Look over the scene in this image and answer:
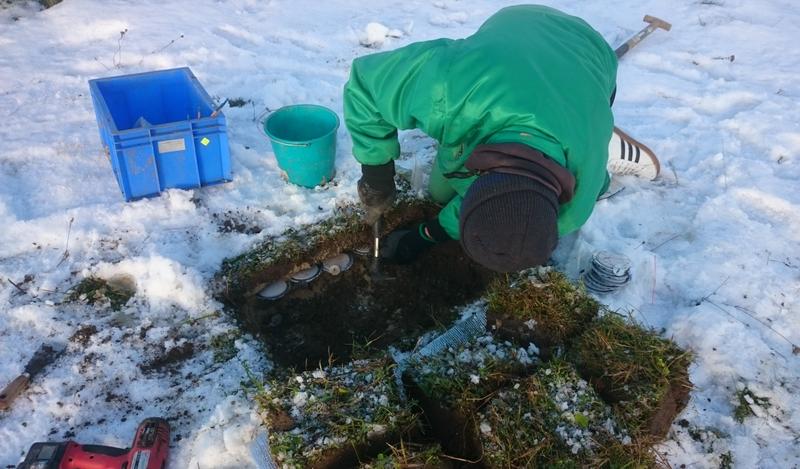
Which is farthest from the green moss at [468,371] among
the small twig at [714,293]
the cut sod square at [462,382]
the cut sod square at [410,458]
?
the small twig at [714,293]

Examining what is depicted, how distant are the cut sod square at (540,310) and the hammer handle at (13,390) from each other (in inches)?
79.3

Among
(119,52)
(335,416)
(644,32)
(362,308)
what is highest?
(644,32)

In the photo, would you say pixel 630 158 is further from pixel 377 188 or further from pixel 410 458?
pixel 410 458

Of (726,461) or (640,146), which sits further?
(640,146)

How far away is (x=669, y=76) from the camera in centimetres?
455

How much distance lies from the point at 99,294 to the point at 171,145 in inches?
34.4

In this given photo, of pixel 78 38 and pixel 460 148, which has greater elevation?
pixel 460 148

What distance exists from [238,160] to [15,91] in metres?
1.74

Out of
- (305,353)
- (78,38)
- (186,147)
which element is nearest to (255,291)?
(305,353)

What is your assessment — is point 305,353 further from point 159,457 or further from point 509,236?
point 509,236

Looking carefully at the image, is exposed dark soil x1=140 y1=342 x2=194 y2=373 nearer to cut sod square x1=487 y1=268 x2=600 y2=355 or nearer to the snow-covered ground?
the snow-covered ground

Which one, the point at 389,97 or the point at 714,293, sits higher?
the point at 389,97

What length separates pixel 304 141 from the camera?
3.10m

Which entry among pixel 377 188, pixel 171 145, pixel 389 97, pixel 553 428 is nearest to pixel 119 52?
pixel 171 145
